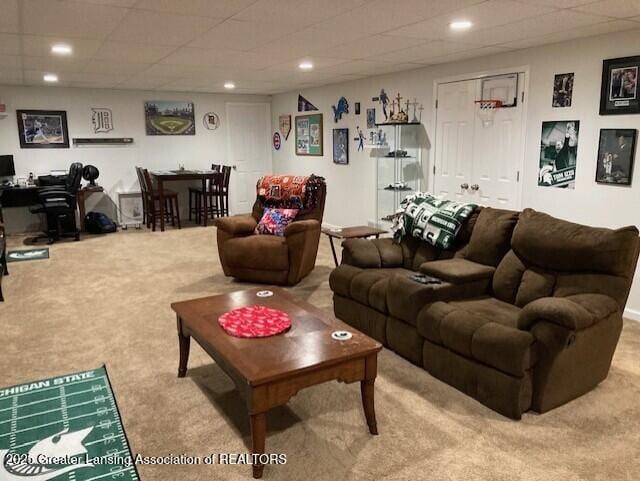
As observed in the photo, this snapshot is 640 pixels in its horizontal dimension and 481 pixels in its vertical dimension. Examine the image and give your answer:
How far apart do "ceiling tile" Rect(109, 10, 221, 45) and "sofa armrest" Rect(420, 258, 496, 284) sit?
7.31ft

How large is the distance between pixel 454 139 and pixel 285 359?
3849mm

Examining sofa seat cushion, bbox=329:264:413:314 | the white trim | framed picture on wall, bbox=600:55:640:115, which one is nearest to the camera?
sofa seat cushion, bbox=329:264:413:314

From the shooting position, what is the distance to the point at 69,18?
130 inches

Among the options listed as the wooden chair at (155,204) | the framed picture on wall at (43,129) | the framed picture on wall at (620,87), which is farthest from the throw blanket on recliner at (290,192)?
the framed picture on wall at (43,129)

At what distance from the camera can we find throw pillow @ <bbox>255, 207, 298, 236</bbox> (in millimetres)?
4996

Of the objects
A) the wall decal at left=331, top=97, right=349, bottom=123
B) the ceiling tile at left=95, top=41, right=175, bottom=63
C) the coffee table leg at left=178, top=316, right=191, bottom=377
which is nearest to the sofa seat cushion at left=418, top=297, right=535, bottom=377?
the coffee table leg at left=178, top=316, right=191, bottom=377

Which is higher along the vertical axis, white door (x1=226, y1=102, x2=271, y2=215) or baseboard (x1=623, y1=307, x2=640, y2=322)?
white door (x1=226, y1=102, x2=271, y2=215)

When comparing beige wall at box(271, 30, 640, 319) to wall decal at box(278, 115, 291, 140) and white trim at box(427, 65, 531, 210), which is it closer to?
white trim at box(427, 65, 531, 210)

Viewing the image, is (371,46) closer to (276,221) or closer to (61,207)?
(276,221)

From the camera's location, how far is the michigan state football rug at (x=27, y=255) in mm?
5930

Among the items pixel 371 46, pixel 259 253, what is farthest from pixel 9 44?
pixel 371 46

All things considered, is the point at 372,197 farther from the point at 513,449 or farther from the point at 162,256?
the point at 513,449

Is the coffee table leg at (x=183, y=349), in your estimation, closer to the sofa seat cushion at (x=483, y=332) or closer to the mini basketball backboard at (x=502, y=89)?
the sofa seat cushion at (x=483, y=332)

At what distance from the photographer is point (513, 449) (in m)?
2.27
